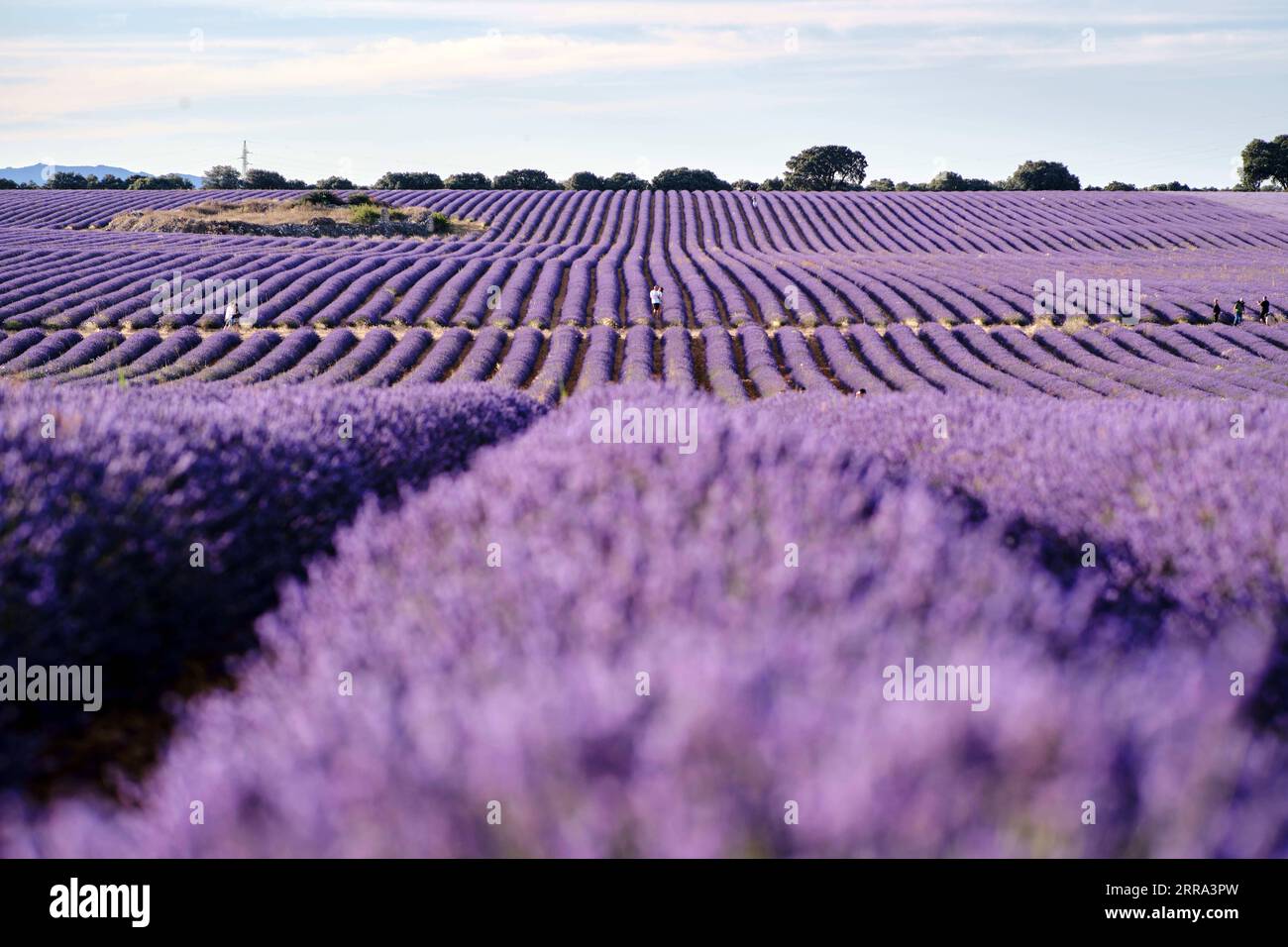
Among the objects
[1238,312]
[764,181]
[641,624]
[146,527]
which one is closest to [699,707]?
[641,624]

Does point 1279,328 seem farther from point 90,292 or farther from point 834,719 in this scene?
point 90,292

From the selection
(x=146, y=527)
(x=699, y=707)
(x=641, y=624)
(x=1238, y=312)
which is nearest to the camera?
(x=699, y=707)

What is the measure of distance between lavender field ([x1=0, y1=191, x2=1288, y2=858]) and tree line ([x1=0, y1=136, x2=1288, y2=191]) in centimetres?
6787

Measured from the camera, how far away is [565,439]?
4.30 m

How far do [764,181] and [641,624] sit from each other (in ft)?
260

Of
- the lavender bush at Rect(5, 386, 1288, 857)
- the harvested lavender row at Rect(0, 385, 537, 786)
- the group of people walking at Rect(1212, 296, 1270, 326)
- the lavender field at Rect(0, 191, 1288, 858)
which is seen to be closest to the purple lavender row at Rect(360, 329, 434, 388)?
the lavender field at Rect(0, 191, 1288, 858)

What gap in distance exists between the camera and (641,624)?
2219 mm

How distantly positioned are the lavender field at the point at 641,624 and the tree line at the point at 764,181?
67868 millimetres

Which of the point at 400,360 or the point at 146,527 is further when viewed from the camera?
the point at 400,360

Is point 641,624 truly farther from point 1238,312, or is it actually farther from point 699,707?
point 1238,312

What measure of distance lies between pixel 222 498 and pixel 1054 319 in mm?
26229

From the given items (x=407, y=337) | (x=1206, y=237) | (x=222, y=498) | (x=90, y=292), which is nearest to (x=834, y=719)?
(x=222, y=498)

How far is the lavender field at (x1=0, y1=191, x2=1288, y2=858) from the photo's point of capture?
1495 mm

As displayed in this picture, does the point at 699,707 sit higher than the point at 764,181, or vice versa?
the point at 764,181
